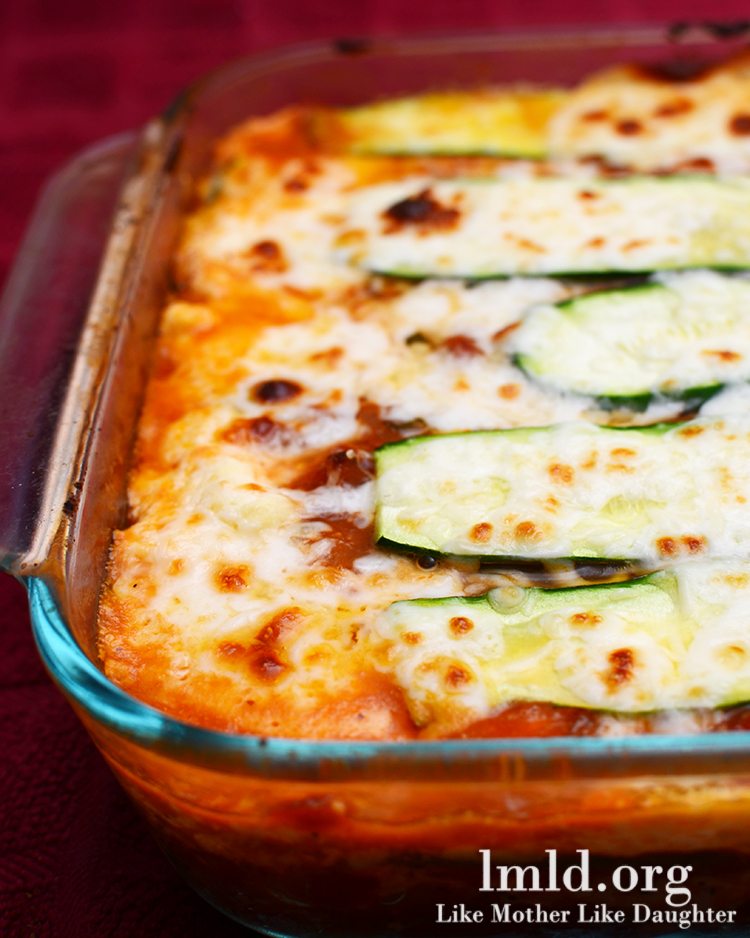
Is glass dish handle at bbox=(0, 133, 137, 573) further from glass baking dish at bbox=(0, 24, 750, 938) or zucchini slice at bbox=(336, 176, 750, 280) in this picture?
zucchini slice at bbox=(336, 176, 750, 280)

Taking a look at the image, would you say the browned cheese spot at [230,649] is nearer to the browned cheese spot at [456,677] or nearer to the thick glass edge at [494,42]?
the browned cheese spot at [456,677]

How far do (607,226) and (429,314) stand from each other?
425 mm

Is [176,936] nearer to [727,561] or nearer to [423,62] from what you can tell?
[727,561]

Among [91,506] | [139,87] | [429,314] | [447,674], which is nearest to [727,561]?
[447,674]

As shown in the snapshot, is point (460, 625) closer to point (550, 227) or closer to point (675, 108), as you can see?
point (550, 227)

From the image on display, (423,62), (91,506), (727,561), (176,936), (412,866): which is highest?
(423,62)

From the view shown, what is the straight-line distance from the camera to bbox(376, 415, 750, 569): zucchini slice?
1685 mm

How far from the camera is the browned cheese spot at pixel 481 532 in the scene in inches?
66.8

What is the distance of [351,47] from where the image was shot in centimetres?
282

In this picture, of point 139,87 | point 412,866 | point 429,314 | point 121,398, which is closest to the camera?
point 412,866

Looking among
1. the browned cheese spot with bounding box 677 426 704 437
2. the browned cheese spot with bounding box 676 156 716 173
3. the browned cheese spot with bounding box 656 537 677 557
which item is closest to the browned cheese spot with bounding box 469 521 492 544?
the browned cheese spot with bounding box 656 537 677 557

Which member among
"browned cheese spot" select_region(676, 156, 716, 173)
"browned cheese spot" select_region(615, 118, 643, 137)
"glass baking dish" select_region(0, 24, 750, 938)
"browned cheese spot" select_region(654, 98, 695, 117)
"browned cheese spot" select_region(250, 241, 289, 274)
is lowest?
"glass baking dish" select_region(0, 24, 750, 938)

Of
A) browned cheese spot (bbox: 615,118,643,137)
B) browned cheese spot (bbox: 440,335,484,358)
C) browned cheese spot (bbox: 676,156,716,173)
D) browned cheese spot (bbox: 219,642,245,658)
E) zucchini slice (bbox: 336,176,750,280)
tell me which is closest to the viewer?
browned cheese spot (bbox: 219,642,245,658)

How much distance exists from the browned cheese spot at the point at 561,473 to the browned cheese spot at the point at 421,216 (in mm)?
758
